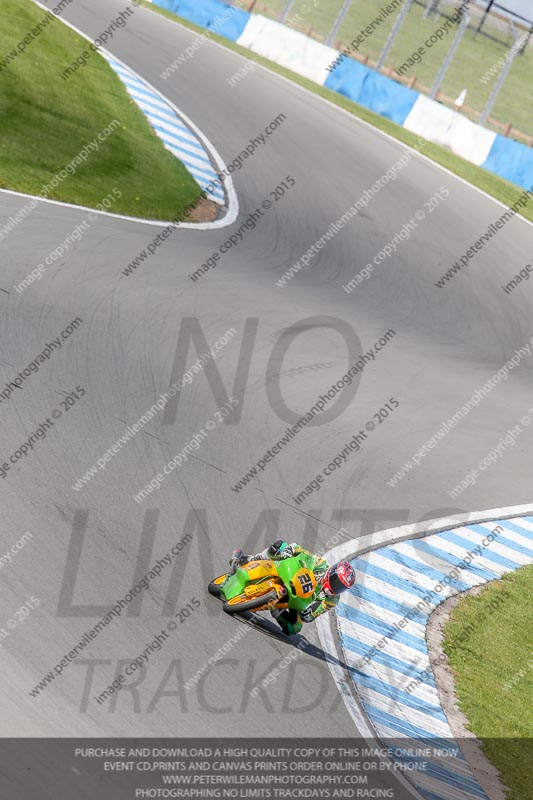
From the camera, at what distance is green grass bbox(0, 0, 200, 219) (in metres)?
18.8

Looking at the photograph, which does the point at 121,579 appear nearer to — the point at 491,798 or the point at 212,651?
the point at 212,651

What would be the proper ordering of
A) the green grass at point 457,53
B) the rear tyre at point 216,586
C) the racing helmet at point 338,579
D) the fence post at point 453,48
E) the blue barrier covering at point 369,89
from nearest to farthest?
1. the racing helmet at point 338,579
2. the rear tyre at point 216,586
3. the fence post at point 453,48
4. the blue barrier covering at point 369,89
5. the green grass at point 457,53

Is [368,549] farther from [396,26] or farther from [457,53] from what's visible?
[457,53]

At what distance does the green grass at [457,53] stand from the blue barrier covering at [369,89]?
468cm

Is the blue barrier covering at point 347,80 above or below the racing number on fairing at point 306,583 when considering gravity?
above

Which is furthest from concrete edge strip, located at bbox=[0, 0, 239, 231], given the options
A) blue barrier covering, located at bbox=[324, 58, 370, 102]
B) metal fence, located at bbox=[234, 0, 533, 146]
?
metal fence, located at bbox=[234, 0, 533, 146]

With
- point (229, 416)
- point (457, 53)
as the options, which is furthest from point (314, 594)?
point (457, 53)

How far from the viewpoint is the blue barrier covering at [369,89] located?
1411 inches

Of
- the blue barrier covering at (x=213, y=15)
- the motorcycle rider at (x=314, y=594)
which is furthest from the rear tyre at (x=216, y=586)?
the blue barrier covering at (x=213, y=15)

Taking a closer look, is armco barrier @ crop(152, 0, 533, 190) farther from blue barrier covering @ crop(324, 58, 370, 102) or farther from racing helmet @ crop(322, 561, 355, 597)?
racing helmet @ crop(322, 561, 355, 597)

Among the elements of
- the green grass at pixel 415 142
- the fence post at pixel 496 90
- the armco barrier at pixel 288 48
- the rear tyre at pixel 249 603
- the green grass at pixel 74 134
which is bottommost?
the rear tyre at pixel 249 603

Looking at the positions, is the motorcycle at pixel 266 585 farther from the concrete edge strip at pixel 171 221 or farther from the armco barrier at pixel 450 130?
the armco barrier at pixel 450 130

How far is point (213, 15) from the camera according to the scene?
38.6 metres

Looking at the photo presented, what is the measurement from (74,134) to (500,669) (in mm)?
14733
